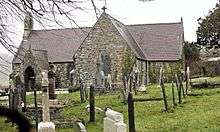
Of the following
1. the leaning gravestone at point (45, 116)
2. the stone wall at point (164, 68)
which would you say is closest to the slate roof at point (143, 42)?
the stone wall at point (164, 68)

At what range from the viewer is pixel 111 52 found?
4378 cm

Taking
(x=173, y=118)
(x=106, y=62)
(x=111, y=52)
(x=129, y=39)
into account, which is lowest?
(x=173, y=118)

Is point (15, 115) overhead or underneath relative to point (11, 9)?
underneath

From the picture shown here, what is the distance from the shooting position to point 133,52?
4284 centimetres

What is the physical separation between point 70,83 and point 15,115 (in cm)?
4528

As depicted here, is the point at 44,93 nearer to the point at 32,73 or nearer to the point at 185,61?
the point at 32,73

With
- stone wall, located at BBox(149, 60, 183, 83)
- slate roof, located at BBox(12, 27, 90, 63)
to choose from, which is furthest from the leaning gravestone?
slate roof, located at BBox(12, 27, 90, 63)

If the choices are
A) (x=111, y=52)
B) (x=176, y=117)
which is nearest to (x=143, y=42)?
(x=111, y=52)

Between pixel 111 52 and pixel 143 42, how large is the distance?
6440mm

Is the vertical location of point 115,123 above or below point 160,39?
below

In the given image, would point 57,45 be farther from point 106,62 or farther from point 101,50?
point 106,62

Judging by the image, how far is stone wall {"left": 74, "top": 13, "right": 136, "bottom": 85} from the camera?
4322cm

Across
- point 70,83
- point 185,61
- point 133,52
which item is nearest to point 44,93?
point 133,52

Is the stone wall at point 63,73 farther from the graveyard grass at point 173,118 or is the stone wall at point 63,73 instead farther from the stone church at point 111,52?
the graveyard grass at point 173,118
